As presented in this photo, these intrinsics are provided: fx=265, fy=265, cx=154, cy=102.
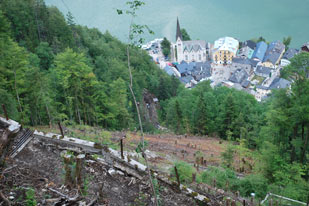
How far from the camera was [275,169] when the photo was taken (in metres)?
12.0

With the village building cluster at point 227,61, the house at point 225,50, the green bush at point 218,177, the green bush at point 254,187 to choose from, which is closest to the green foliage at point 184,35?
the village building cluster at point 227,61

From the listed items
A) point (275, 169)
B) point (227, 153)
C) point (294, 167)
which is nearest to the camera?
point (294, 167)

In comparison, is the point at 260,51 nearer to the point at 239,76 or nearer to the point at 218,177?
the point at 239,76

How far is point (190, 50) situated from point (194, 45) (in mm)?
1551

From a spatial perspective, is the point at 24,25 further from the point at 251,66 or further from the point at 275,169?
the point at 251,66

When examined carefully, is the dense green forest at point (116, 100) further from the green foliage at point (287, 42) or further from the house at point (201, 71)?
the green foliage at point (287, 42)

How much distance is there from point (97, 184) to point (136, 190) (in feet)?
3.50

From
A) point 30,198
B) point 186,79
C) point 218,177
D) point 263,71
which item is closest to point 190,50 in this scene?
point 186,79

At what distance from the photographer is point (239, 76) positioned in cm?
5331

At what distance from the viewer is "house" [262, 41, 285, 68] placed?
58.5 m

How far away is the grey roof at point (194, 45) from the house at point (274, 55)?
47.9 feet

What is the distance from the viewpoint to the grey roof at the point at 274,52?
58562mm

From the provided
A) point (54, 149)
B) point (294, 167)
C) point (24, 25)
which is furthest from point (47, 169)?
point (24, 25)

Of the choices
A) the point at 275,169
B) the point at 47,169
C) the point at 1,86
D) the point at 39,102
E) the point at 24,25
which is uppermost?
the point at 24,25
